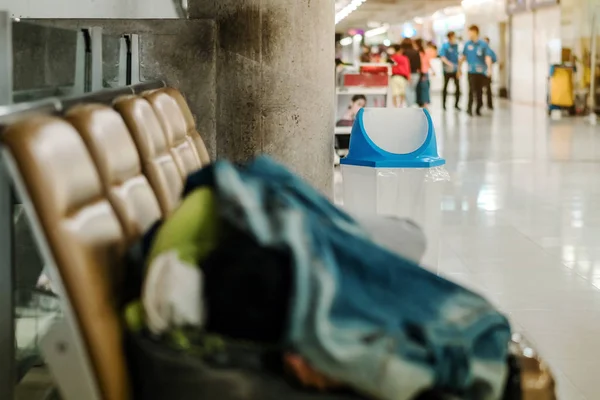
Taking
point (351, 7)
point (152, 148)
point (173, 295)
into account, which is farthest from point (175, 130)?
point (351, 7)

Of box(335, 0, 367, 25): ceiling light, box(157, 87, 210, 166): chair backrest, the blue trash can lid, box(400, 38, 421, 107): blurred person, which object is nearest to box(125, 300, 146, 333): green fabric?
box(157, 87, 210, 166): chair backrest

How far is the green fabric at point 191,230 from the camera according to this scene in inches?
61.9

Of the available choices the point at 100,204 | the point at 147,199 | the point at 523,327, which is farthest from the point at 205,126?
the point at 100,204

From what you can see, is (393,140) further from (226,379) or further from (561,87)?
(561,87)

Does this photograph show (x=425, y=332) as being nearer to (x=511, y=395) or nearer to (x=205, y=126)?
(x=511, y=395)

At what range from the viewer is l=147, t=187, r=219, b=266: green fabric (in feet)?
5.16

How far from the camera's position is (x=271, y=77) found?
4.45 meters

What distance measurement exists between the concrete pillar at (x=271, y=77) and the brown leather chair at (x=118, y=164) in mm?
2345

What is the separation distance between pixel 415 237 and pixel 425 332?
594 mm

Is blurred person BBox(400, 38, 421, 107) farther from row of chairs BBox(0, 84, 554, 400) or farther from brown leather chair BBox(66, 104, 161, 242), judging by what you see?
row of chairs BBox(0, 84, 554, 400)

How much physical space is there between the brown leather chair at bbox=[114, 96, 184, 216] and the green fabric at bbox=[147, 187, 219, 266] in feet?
1.71

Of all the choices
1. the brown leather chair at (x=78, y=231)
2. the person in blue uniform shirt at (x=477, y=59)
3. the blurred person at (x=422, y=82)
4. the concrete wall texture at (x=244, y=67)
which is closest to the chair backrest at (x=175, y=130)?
the brown leather chair at (x=78, y=231)

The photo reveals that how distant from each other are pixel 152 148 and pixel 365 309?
979 millimetres

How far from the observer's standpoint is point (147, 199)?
204 centimetres
